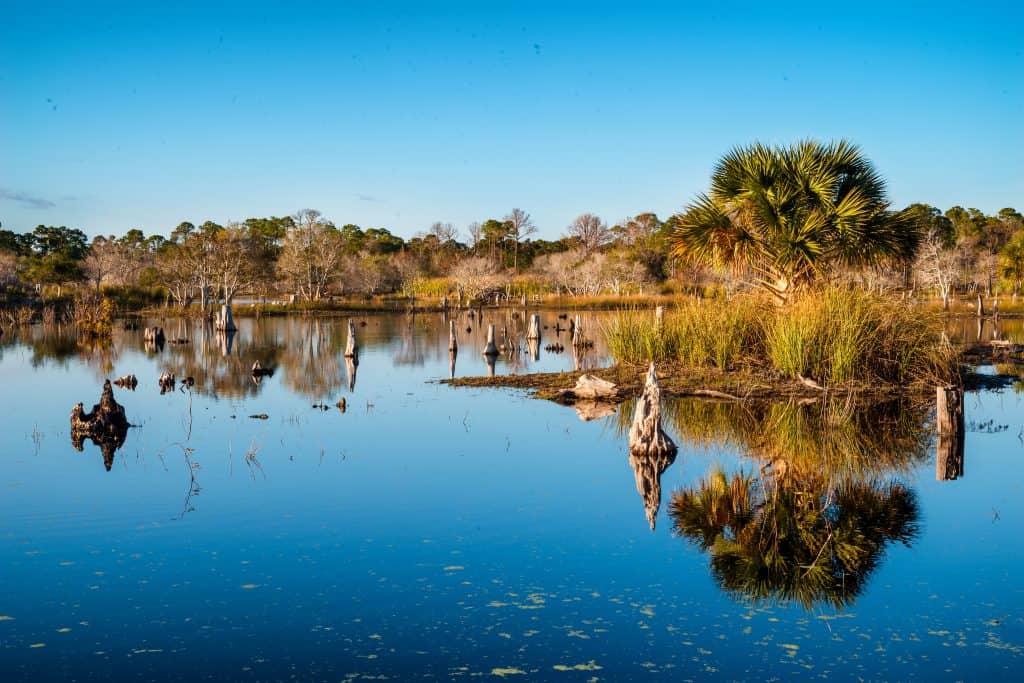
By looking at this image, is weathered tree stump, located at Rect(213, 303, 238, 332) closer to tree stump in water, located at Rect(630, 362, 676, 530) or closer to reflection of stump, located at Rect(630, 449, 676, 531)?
tree stump in water, located at Rect(630, 362, 676, 530)

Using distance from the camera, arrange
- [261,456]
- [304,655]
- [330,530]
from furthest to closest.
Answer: [261,456], [330,530], [304,655]

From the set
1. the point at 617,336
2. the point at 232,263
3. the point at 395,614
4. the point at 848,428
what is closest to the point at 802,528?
the point at 395,614

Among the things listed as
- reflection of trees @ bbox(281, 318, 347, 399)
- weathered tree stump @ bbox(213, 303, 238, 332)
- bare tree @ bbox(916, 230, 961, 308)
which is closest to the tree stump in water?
reflection of trees @ bbox(281, 318, 347, 399)

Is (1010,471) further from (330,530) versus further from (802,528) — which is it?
(330,530)

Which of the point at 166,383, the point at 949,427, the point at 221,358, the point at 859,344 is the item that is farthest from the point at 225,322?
the point at 949,427

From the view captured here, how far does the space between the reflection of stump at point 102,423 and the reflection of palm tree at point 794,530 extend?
30.8 feet

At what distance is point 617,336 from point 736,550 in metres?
13.9

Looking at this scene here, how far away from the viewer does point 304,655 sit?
6.30 metres

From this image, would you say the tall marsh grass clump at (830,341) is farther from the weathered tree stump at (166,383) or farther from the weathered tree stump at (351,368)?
the weathered tree stump at (166,383)

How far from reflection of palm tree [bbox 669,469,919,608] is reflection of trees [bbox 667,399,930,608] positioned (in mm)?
10

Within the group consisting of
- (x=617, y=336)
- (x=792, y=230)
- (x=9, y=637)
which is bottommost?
(x=9, y=637)

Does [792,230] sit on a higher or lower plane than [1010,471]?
higher

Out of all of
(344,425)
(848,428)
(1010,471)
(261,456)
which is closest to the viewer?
(1010,471)

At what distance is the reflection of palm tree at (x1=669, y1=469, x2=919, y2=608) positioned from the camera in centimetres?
762
